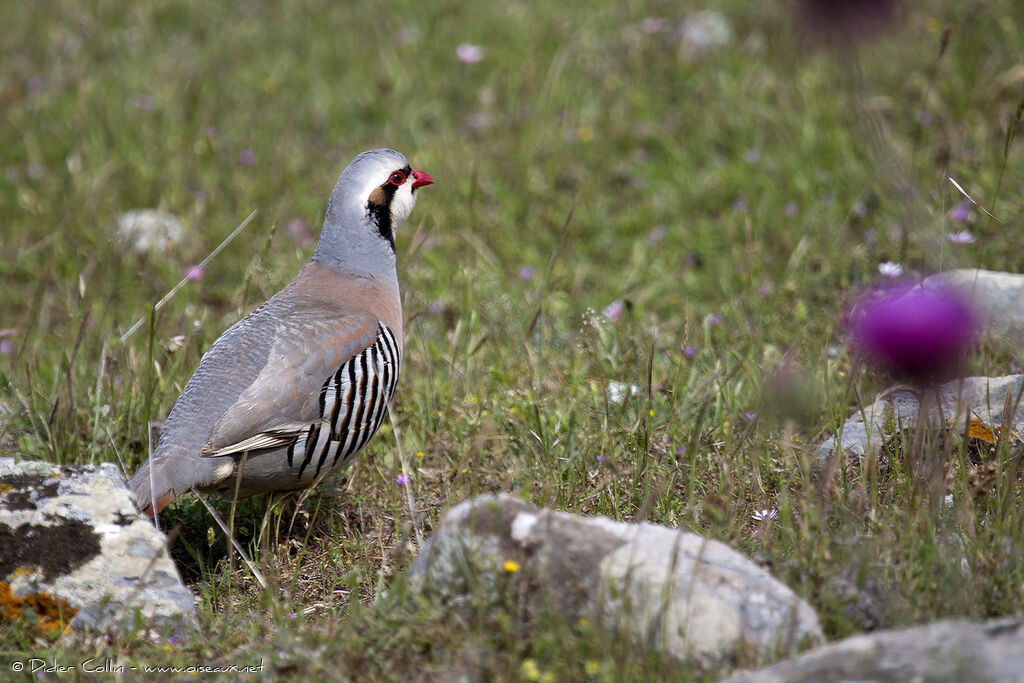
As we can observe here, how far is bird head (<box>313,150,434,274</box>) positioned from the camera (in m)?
4.45

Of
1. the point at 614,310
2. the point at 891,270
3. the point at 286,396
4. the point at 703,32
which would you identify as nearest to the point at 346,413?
the point at 286,396

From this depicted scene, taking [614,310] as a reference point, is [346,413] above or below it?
below

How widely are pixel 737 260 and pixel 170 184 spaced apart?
3.97 meters

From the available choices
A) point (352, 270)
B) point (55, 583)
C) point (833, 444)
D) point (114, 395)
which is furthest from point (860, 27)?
point (114, 395)

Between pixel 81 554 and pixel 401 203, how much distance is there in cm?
209

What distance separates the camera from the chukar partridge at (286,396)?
3.69 meters

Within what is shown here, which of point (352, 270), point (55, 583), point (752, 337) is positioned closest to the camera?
point (55, 583)

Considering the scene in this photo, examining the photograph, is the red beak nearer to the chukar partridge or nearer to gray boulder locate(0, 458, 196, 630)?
the chukar partridge

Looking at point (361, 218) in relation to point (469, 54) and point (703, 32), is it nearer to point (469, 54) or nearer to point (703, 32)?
point (469, 54)

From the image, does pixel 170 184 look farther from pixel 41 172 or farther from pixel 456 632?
pixel 456 632

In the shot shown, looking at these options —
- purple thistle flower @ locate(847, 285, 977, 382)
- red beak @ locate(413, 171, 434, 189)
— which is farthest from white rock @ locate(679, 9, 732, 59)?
purple thistle flower @ locate(847, 285, 977, 382)

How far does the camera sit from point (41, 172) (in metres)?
7.32

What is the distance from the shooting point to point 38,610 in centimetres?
321

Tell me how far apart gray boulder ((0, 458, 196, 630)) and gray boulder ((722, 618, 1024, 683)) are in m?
1.85
